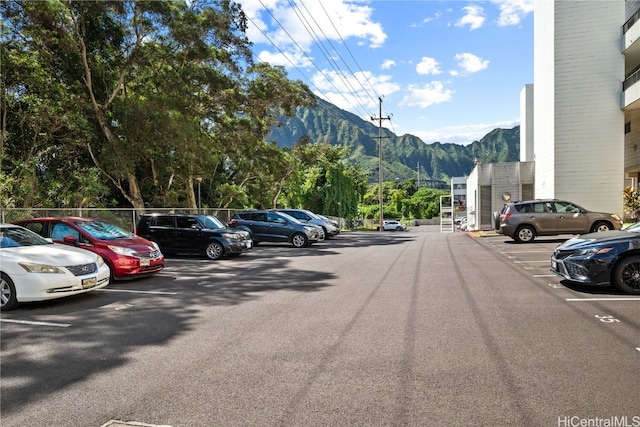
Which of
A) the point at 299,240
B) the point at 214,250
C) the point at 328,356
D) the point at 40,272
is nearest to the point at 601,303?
the point at 328,356

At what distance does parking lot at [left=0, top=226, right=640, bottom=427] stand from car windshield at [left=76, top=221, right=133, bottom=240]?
5.99 ft

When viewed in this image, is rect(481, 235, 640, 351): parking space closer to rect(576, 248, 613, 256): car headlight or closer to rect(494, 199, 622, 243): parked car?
rect(576, 248, 613, 256): car headlight

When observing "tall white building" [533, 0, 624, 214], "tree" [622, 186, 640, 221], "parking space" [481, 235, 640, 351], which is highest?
"tall white building" [533, 0, 624, 214]

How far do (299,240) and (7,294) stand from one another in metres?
13.3

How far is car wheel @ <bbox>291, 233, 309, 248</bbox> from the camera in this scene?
1975cm

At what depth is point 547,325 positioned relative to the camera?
19.2 ft

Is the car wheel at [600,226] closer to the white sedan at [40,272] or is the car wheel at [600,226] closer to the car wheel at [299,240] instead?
the car wheel at [299,240]

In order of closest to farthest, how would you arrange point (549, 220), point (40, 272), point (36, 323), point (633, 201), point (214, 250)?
point (36, 323) → point (40, 272) → point (214, 250) → point (549, 220) → point (633, 201)

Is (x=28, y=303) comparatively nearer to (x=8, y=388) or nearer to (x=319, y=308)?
(x=8, y=388)

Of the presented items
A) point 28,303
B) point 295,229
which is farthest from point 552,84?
point 28,303

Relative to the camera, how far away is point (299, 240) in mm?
19812

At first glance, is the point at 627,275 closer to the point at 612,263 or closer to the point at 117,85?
the point at 612,263

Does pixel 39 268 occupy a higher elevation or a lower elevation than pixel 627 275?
higher

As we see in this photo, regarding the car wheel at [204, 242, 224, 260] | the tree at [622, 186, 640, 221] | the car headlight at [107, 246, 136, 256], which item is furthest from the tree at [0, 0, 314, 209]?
the tree at [622, 186, 640, 221]
